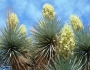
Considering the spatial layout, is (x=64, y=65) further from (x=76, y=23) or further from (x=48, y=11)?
Result: (x=48, y=11)

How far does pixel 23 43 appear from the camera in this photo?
9.56m

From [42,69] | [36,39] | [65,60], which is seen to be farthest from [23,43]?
[65,60]

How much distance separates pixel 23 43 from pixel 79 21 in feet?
8.30

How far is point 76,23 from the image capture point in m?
11.3

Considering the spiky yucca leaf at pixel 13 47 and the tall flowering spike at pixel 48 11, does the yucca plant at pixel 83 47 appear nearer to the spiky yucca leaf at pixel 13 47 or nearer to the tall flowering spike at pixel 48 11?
the spiky yucca leaf at pixel 13 47

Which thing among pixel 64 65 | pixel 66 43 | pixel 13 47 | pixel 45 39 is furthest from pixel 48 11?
pixel 64 65

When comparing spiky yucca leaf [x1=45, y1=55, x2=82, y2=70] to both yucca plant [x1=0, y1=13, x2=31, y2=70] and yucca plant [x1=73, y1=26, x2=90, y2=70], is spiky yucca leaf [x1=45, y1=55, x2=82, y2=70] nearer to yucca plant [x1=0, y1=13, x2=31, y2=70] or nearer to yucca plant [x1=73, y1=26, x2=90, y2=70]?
yucca plant [x1=73, y1=26, x2=90, y2=70]

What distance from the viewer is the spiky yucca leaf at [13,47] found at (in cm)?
930

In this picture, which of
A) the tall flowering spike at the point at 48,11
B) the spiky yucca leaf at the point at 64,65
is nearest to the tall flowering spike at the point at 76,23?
the tall flowering spike at the point at 48,11

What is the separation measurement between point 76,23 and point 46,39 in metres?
2.08

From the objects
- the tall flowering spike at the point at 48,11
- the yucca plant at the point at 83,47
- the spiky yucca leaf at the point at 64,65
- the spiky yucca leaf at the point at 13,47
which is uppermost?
the tall flowering spike at the point at 48,11

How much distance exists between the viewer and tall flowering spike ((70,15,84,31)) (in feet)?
36.4

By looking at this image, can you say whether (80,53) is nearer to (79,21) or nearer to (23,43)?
(23,43)

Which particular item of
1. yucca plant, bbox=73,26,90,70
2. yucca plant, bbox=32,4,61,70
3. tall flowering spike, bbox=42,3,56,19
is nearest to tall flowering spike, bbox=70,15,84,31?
tall flowering spike, bbox=42,3,56,19
